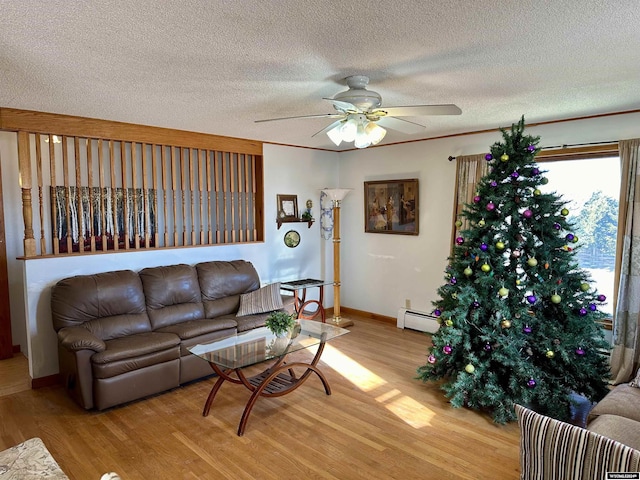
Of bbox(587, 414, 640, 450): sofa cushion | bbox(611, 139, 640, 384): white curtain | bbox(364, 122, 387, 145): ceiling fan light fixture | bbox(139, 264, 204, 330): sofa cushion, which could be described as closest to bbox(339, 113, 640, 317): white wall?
bbox(611, 139, 640, 384): white curtain

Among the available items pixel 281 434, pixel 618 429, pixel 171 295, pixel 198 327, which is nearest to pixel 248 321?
pixel 198 327

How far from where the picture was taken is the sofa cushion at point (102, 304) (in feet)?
11.9

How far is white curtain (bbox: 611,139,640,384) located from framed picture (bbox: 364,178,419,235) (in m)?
2.23

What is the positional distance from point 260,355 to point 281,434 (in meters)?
0.57

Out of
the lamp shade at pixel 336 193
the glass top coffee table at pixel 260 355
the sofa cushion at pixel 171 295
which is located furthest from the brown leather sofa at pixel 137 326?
the lamp shade at pixel 336 193

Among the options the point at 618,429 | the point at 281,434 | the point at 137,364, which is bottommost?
the point at 281,434

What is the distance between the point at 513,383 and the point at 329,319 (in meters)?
3.14

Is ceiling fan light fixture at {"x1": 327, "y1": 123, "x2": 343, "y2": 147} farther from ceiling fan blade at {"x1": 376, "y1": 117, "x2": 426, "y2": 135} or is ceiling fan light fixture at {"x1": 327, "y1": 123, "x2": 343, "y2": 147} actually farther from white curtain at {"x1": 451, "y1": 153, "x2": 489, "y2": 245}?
white curtain at {"x1": 451, "y1": 153, "x2": 489, "y2": 245}

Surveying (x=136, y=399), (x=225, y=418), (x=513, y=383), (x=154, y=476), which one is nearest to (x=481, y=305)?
(x=513, y=383)

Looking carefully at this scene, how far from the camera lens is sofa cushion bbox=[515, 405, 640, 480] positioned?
151 centimetres

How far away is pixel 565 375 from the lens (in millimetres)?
3207

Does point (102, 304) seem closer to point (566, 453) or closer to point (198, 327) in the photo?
point (198, 327)

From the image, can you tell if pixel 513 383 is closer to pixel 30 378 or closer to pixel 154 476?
pixel 154 476

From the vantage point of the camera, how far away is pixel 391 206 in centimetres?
572
